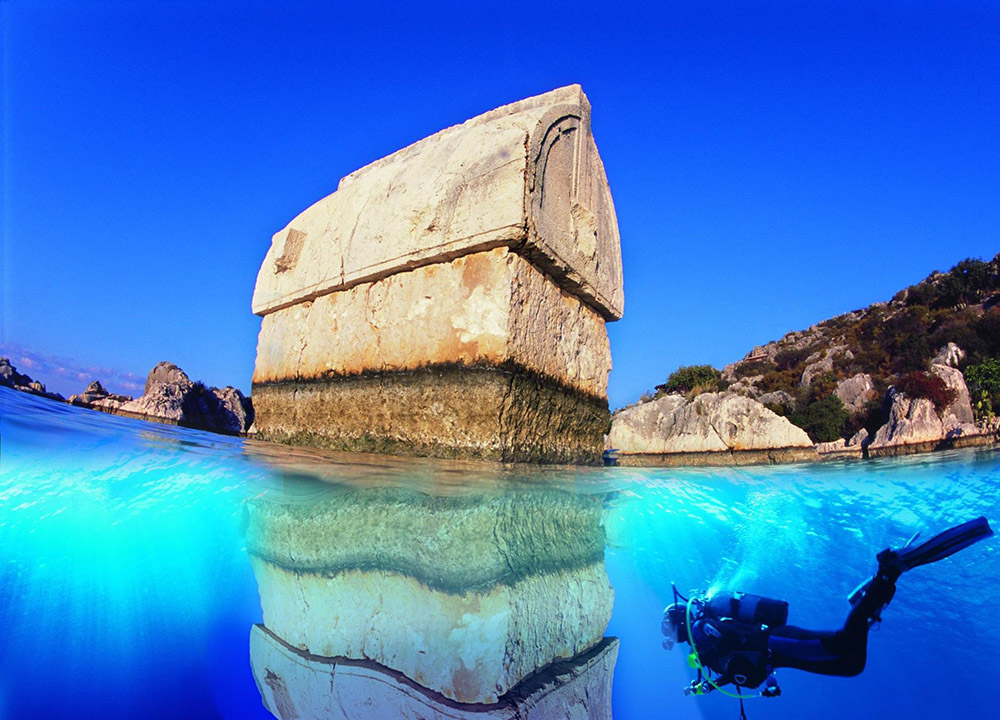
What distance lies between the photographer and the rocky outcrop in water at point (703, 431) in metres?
7.72

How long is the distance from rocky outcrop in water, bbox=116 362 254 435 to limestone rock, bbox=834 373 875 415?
16.1m

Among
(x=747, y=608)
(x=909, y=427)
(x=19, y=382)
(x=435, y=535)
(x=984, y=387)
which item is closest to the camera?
(x=435, y=535)

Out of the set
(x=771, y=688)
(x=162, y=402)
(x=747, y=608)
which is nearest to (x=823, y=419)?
(x=747, y=608)

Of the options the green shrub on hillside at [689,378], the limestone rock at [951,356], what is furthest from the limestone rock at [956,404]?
the green shrub on hillside at [689,378]

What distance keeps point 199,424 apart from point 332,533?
11.8ft

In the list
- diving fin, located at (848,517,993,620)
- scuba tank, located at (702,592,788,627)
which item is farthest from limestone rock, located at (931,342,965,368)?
scuba tank, located at (702,592,788,627)

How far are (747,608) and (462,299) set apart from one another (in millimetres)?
3595

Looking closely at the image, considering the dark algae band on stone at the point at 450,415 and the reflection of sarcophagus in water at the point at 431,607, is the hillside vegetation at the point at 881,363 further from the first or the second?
the reflection of sarcophagus in water at the point at 431,607

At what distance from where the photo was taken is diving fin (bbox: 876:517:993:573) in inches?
148

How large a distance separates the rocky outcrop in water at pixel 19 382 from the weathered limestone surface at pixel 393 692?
356 centimetres

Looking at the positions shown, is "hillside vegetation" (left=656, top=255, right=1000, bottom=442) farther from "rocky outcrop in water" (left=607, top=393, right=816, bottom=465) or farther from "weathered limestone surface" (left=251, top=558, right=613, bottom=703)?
"weathered limestone surface" (left=251, top=558, right=613, bottom=703)

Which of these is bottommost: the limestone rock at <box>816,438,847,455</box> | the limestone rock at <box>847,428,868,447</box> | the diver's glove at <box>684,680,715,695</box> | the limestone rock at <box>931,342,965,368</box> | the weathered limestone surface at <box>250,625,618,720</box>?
the diver's glove at <box>684,680,715,695</box>

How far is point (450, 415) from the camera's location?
9.96 ft

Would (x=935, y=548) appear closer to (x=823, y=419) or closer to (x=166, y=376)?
(x=166, y=376)
